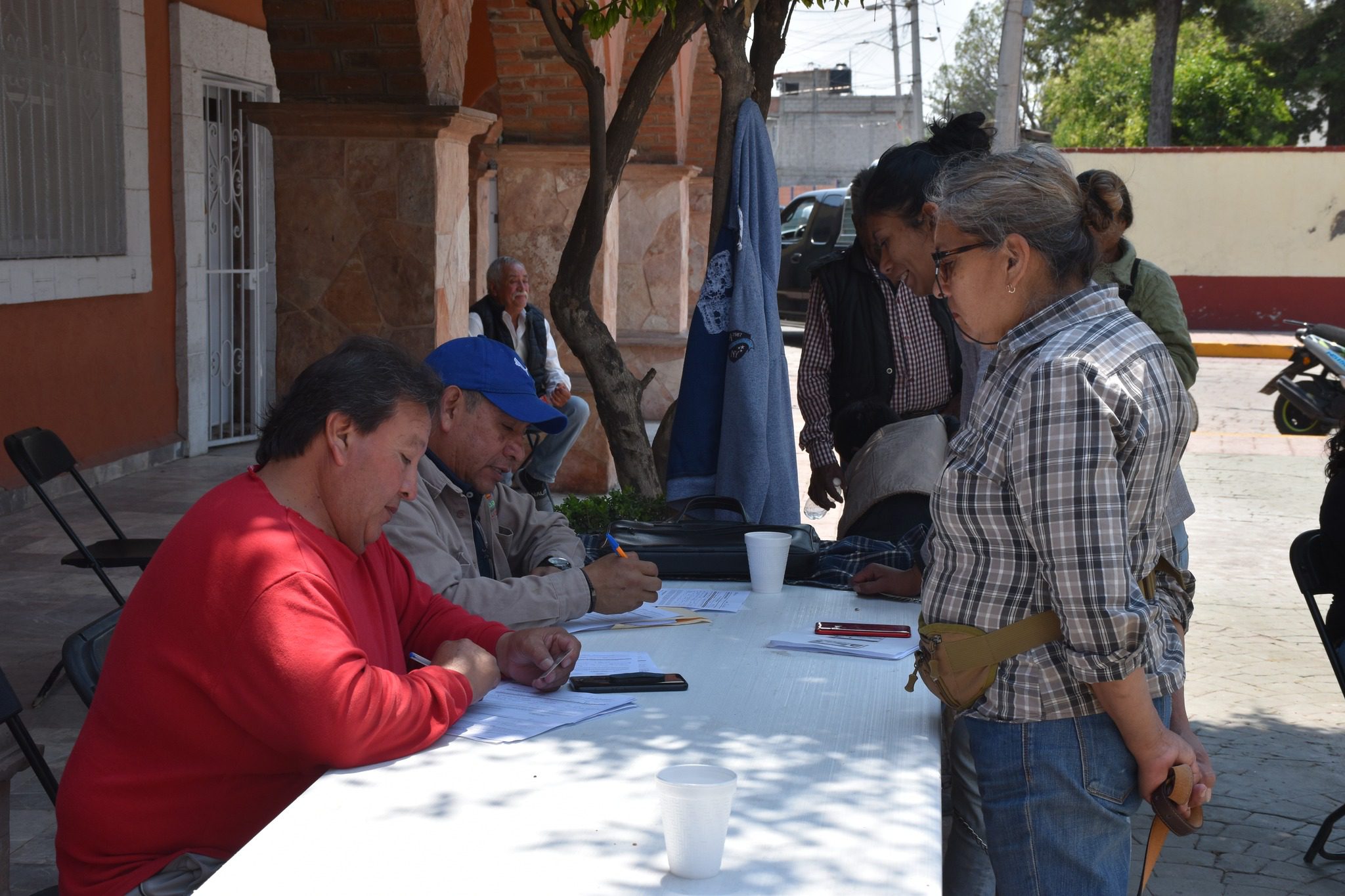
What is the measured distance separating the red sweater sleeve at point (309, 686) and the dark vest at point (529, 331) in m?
5.74

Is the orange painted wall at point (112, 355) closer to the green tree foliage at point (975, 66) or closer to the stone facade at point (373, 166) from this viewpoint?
the stone facade at point (373, 166)

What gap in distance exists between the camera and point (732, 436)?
4184 mm

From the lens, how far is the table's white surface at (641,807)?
5.49 ft

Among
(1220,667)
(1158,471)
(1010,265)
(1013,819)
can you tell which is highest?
(1010,265)

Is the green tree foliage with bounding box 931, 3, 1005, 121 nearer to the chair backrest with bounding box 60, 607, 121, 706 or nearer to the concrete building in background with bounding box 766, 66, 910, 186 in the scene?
the concrete building in background with bounding box 766, 66, 910, 186

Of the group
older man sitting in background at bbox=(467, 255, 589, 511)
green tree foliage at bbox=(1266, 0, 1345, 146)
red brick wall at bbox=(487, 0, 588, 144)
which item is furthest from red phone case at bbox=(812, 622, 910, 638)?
green tree foliage at bbox=(1266, 0, 1345, 146)

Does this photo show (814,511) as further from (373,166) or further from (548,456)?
(373,166)

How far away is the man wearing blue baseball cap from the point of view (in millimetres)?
2768

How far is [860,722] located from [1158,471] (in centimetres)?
64

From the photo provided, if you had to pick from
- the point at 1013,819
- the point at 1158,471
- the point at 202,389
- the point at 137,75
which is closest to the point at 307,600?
the point at 1013,819

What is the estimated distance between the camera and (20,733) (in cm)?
254

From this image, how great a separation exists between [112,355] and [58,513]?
417 cm

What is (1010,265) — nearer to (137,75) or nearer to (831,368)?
(831,368)

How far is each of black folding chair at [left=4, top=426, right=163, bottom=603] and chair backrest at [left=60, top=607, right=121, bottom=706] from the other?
1927 mm
